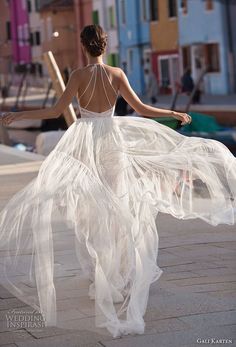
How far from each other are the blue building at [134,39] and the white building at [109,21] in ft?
2.50

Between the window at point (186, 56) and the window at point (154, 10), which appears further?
the window at point (154, 10)

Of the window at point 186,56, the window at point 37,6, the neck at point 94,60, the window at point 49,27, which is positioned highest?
the window at point 37,6

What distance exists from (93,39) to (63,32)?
208 feet

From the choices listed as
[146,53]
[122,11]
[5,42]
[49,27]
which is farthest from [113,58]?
[5,42]

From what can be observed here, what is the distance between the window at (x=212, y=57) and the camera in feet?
163

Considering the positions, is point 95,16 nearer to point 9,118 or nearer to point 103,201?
point 9,118

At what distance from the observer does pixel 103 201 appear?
614cm

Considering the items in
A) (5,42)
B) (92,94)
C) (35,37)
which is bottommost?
(92,94)

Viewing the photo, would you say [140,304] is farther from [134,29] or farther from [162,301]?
[134,29]

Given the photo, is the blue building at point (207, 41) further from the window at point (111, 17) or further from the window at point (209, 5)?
the window at point (111, 17)

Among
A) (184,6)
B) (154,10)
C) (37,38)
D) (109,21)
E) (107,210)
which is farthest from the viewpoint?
(37,38)

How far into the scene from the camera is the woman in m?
6.02

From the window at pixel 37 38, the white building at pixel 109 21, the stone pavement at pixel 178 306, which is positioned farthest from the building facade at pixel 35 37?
the stone pavement at pixel 178 306

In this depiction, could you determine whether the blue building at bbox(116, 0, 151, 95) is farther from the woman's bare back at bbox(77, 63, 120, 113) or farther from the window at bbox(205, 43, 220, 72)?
the woman's bare back at bbox(77, 63, 120, 113)
